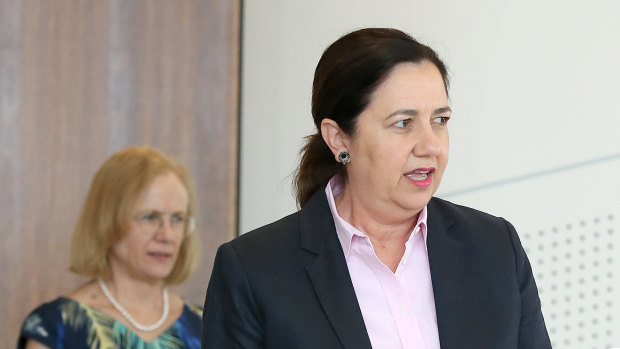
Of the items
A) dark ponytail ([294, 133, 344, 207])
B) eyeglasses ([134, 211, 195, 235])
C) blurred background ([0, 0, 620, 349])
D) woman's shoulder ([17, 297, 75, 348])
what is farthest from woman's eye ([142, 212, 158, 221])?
dark ponytail ([294, 133, 344, 207])

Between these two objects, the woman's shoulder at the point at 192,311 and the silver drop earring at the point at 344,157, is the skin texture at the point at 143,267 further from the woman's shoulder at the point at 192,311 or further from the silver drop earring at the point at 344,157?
the silver drop earring at the point at 344,157

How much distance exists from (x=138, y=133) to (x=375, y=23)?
1.12m

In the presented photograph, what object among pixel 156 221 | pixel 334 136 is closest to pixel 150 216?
pixel 156 221

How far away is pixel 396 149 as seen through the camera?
6.47 feet

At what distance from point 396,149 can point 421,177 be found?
8 centimetres

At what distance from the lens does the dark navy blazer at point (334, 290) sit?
1931 mm

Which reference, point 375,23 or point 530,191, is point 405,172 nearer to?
point 530,191

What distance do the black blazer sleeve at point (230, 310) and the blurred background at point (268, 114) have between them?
189 cm

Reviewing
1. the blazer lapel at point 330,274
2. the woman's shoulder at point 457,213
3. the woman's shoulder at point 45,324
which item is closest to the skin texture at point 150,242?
the woman's shoulder at point 45,324

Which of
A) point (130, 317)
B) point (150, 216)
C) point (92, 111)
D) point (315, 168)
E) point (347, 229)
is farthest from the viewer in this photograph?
point (92, 111)

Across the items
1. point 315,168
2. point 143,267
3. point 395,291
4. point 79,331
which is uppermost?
point 315,168

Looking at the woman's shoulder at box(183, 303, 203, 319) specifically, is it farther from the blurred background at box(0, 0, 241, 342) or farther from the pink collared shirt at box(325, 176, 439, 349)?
the pink collared shirt at box(325, 176, 439, 349)

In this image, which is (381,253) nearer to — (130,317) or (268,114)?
(130,317)

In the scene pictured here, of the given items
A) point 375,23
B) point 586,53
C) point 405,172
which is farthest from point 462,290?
point 375,23
